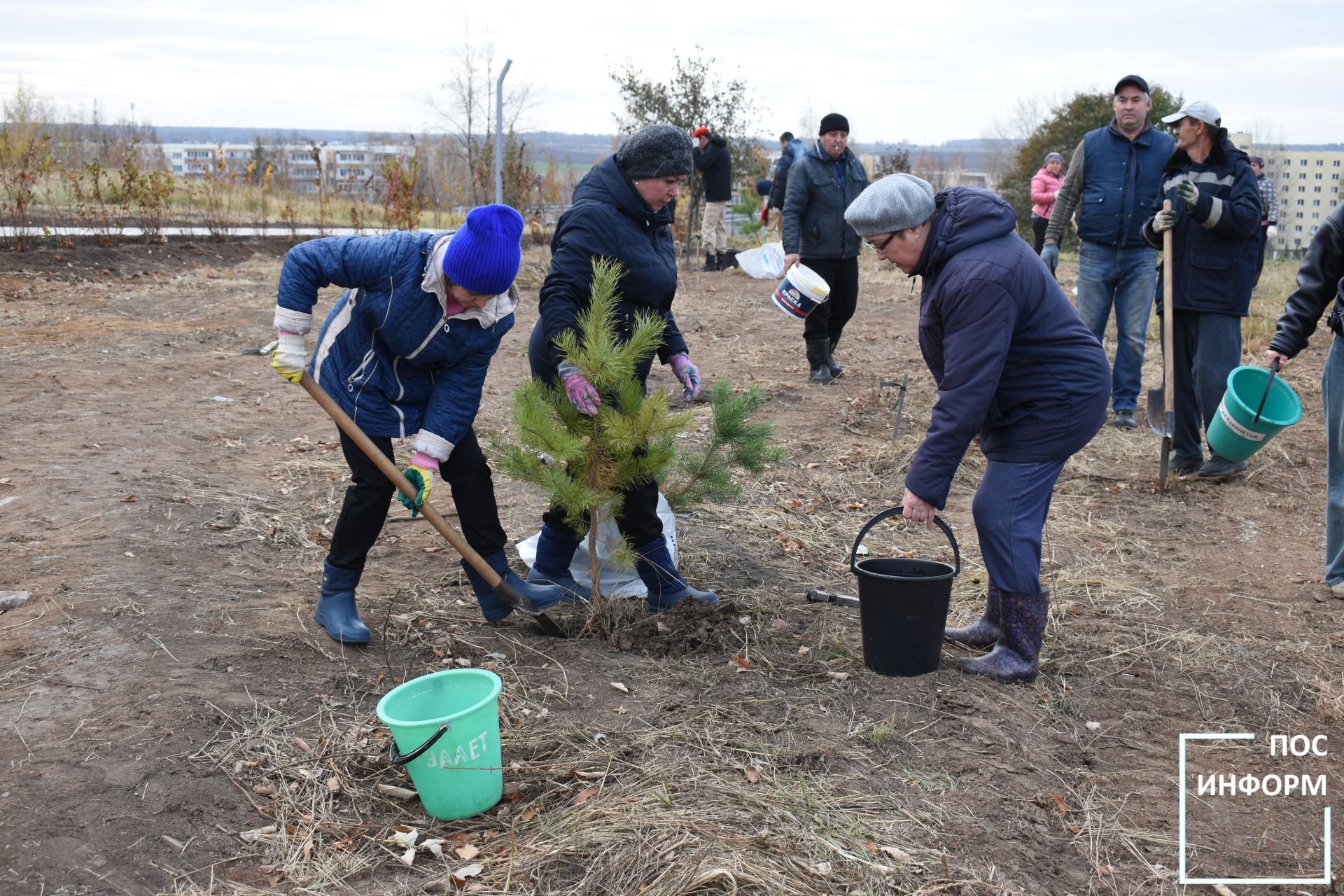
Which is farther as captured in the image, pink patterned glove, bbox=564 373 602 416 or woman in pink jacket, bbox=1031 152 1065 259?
woman in pink jacket, bbox=1031 152 1065 259

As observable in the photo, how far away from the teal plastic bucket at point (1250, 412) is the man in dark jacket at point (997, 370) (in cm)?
215

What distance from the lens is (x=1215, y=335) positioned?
5.39 m

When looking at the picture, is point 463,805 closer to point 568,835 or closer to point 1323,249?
point 568,835

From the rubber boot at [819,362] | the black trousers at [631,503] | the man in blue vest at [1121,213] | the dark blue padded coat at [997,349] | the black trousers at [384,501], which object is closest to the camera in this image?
the dark blue padded coat at [997,349]

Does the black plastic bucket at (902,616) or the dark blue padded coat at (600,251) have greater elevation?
the dark blue padded coat at (600,251)

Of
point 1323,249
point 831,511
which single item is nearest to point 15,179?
point 831,511

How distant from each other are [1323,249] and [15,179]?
14.0 metres

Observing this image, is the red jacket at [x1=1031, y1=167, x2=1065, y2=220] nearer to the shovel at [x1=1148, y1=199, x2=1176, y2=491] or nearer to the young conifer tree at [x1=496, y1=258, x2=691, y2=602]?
the shovel at [x1=1148, y1=199, x2=1176, y2=491]

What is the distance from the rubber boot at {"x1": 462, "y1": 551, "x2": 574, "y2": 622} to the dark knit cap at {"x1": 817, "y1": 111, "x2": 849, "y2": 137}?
181 inches

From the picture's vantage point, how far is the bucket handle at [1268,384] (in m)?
4.31

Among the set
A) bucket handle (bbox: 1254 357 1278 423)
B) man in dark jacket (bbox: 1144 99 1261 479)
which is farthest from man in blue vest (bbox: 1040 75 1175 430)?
bucket handle (bbox: 1254 357 1278 423)

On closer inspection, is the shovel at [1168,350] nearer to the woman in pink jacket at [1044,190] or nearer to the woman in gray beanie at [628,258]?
the woman in gray beanie at [628,258]

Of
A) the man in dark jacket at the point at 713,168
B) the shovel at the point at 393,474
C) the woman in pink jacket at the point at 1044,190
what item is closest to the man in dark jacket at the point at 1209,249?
the shovel at the point at 393,474

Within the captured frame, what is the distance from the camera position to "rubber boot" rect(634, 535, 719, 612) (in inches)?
149
